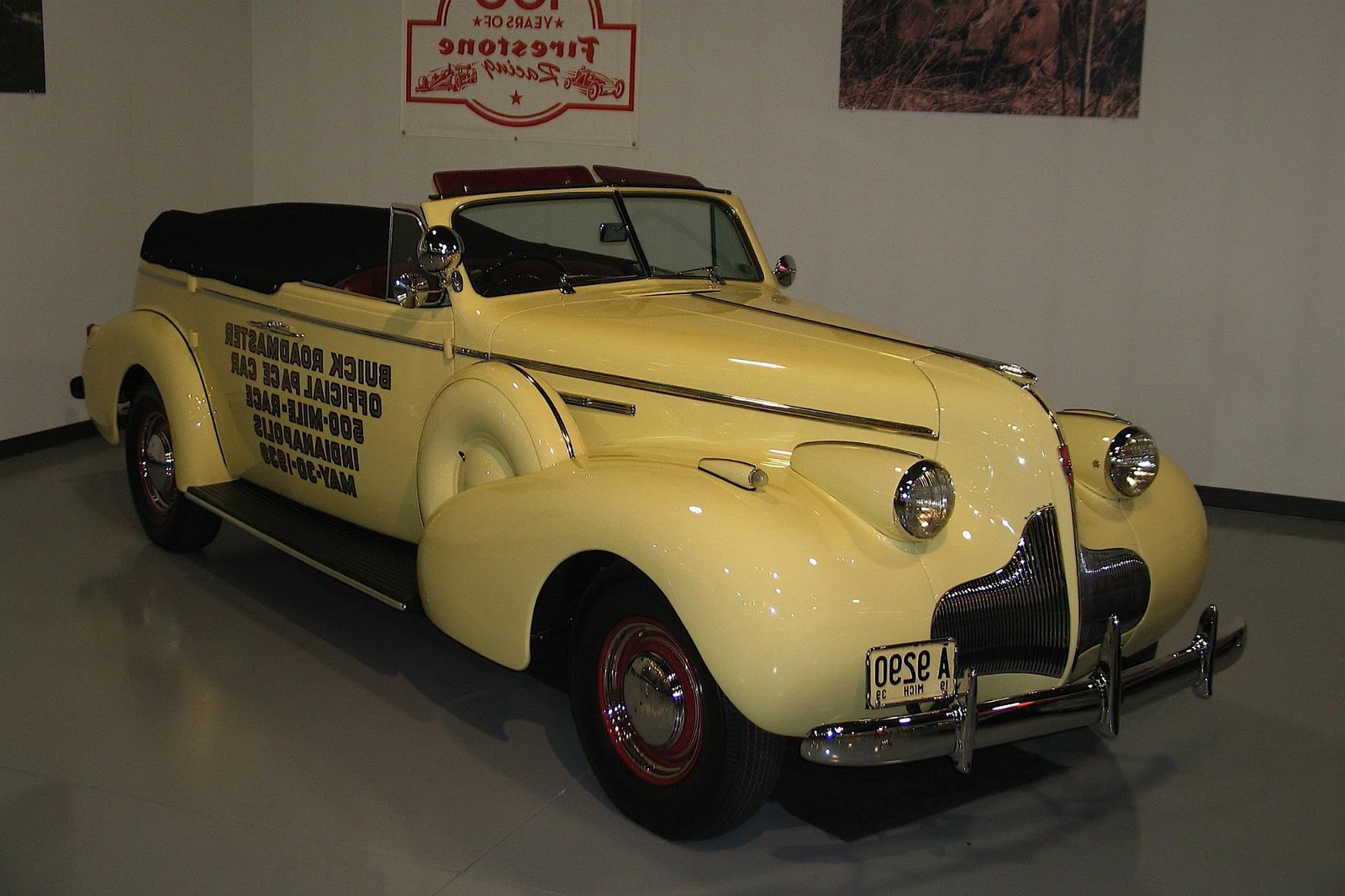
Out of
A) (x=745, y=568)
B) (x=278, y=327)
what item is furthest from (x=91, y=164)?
(x=745, y=568)

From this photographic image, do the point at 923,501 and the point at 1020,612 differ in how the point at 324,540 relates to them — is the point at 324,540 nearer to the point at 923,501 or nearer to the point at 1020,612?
the point at 923,501

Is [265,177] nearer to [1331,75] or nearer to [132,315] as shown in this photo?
[132,315]

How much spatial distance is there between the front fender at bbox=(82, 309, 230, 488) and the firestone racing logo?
306 cm

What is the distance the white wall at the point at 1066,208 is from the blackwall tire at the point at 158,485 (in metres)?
1.94

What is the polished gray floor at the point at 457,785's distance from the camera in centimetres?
316

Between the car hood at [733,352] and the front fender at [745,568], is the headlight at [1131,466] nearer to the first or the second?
the car hood at [733,352]

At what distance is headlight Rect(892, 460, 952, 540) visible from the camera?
122 inches

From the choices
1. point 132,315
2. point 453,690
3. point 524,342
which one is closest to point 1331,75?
point 524,342

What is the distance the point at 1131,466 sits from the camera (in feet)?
11.9

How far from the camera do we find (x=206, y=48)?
7988 mm

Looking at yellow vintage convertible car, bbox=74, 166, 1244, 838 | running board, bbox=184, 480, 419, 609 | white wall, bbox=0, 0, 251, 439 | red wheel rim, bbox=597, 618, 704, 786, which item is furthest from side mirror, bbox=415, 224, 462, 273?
white wall, bbox=0, 0, 251, 439

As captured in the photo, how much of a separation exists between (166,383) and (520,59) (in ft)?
11.5

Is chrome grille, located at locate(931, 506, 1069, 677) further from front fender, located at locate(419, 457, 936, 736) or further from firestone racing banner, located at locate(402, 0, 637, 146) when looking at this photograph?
firestone racing banner, located at locate(402, 0, 637, 146)

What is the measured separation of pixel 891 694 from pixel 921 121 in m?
4.65
